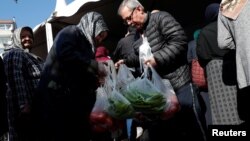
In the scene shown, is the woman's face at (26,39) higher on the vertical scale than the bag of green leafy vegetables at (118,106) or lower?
higher

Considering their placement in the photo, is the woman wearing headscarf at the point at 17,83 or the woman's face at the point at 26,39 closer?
the woman wearing headscarf at the point at 17,83

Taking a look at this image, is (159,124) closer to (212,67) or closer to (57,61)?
(212,67)

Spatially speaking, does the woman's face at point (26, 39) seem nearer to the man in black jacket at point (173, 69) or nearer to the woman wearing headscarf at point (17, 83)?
the woman wearing headscarf at point (17, 83)

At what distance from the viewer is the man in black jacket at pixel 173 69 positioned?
115 inches

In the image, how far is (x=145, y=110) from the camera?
9.02 ft

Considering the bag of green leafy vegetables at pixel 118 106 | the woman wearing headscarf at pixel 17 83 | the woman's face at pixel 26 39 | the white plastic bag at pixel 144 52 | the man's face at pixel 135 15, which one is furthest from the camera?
the woman's face at pixel 26 39

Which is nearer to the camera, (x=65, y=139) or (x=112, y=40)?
(x=65, y=139)

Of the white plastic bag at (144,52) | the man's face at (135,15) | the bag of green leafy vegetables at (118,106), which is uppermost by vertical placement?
the man's face at (135,15)

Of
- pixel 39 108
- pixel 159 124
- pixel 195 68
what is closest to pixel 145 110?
pixel 159 124

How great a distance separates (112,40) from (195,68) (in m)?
2.50

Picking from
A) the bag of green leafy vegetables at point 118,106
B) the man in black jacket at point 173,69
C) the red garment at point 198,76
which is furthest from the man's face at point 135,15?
the red garment at point 198,76

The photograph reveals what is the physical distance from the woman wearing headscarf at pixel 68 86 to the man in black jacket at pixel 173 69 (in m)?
0.47

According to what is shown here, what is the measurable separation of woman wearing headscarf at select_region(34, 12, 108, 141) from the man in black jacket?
474 mm

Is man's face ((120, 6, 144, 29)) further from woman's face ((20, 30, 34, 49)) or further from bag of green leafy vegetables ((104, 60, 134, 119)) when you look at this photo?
woman's face ((20, 30, 34, 49))
